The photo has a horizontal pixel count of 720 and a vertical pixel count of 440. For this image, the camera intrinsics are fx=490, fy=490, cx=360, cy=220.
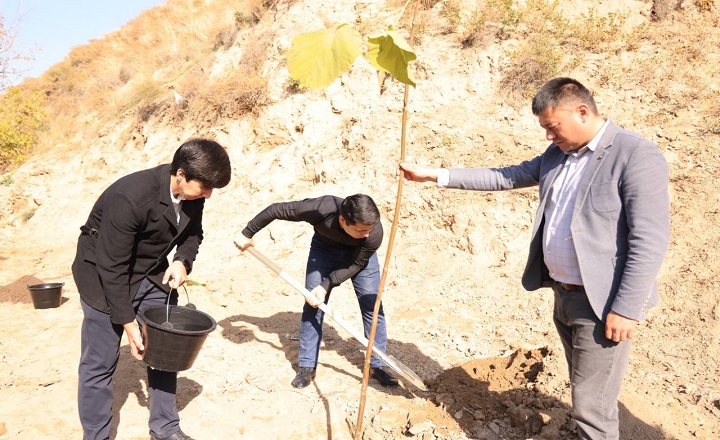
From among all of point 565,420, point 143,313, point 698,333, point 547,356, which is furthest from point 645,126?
point 143,313

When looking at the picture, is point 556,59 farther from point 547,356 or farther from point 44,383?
point 44,383

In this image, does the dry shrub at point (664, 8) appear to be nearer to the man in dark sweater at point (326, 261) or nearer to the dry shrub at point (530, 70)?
the dry shrub at point (530, 70)

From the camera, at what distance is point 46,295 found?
5.65m

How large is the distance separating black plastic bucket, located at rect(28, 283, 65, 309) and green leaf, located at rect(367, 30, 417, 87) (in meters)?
5.67

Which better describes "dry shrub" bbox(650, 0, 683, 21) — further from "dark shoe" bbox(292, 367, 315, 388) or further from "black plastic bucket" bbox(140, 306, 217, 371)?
"black plastic bucket" bbox(140, 306, 217, 371)

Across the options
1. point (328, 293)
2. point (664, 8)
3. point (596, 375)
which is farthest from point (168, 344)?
point (664, 8)

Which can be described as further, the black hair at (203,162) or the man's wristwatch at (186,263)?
the man's wristwatch at (186,263)

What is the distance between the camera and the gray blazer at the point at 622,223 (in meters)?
1.95

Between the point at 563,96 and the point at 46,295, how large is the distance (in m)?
5.89

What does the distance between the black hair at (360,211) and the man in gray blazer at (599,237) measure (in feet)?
2.62

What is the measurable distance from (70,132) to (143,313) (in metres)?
13.7

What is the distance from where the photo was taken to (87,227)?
251 centimetres

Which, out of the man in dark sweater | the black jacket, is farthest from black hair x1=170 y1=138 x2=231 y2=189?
the man in dark sweater

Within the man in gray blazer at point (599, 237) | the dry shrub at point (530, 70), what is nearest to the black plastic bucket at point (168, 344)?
the man in gray blazer at point (599, 237)
